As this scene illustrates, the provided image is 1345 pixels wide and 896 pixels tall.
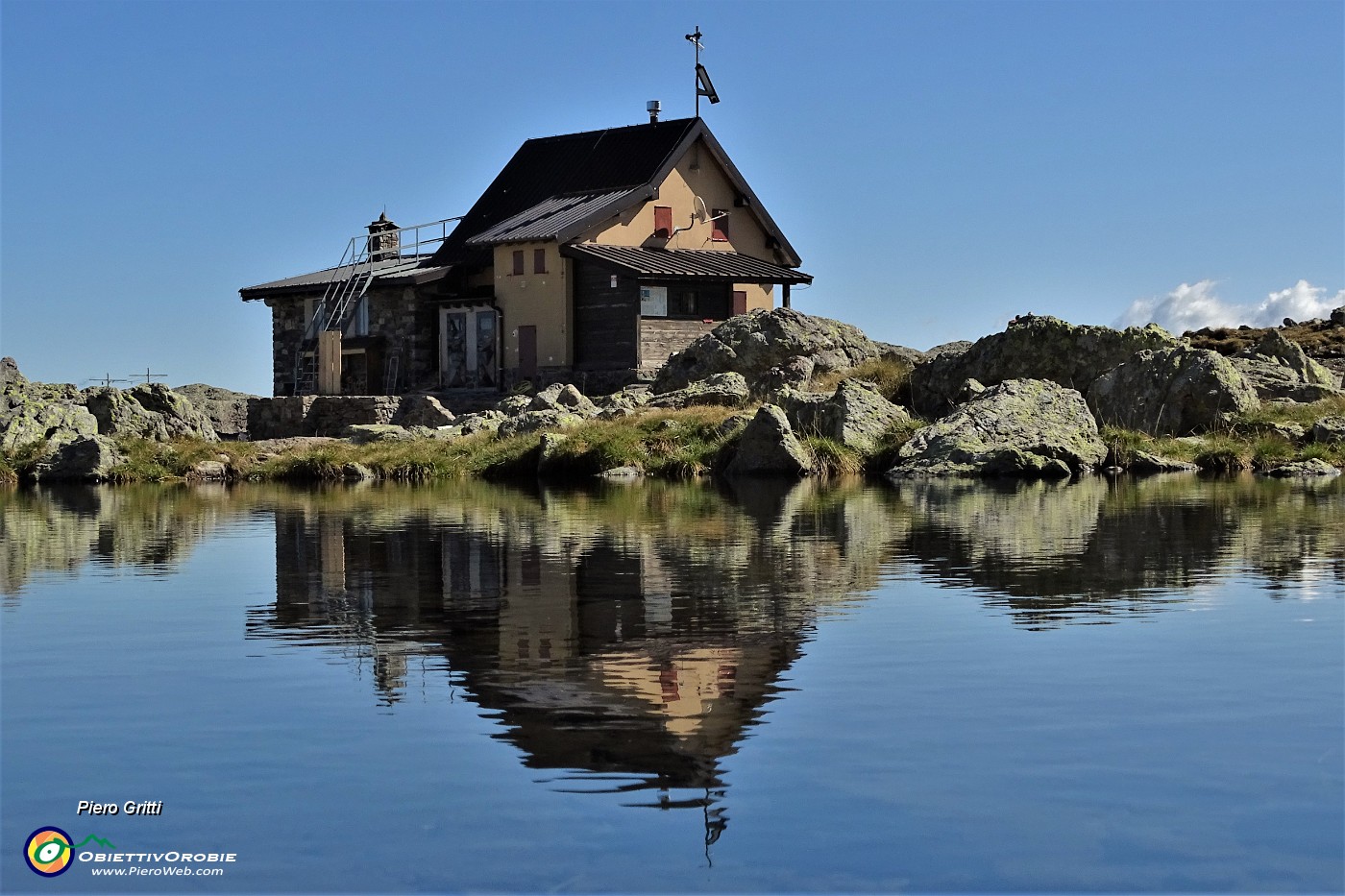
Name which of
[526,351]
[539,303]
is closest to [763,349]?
[539,303]

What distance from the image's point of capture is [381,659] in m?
10.2

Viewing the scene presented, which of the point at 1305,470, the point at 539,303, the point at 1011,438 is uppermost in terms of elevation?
the point at 539,303

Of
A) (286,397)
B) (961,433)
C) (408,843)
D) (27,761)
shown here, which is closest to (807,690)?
(408,843)

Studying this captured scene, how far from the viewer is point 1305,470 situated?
104ft

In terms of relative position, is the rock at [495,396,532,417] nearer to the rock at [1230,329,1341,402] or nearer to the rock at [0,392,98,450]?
the rock at [0,392,98,450]

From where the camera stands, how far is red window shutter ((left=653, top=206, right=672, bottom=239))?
54.5 metres

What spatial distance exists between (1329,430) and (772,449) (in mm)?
11447

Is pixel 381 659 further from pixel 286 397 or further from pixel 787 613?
pixel 286 397

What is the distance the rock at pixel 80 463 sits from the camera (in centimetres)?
3678

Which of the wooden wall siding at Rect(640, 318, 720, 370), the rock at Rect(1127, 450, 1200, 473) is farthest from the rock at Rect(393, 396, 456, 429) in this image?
the rock at Rect(1127, 450, 1200, 473)

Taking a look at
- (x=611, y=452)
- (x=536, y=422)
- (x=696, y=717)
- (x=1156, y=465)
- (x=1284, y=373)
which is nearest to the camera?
(x=696, y=717)

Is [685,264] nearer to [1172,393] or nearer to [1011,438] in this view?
[1172,393]

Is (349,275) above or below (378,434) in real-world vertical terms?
above

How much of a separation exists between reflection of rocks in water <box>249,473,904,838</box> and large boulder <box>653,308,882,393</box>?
72.3 ft
